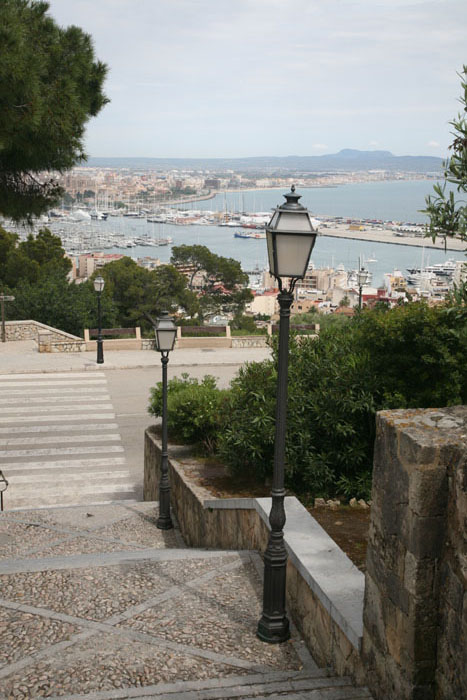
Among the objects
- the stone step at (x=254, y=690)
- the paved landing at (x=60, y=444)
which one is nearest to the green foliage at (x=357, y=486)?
the stone step at (x=254, y=690)

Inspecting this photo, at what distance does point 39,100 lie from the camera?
10703 millimetres

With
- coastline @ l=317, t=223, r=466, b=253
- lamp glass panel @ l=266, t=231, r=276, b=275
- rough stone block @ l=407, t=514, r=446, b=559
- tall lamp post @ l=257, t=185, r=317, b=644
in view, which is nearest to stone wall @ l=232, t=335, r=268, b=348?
tall lamp post @ l=257, t=185, r=317, b=644

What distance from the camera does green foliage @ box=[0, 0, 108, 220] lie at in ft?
34.0

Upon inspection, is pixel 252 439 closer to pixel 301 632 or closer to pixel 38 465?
pixel 301 632

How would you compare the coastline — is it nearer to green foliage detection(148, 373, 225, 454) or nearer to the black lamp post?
green foliage detection(148, 373, 225, 454)

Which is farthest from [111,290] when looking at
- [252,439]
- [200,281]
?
[252,439]

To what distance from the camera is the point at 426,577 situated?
3.38 metres

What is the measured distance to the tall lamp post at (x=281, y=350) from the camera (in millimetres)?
4645

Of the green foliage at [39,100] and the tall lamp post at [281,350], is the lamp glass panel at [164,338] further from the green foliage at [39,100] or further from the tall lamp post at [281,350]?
the tall lamp post at [281,350]

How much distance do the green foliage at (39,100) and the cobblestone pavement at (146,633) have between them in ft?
22.6

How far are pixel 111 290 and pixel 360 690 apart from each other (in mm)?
37292

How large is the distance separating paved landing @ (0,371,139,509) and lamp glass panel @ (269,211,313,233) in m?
8.43

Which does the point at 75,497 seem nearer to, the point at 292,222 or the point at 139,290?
the point at 292,222

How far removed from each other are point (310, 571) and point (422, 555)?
1593mm
